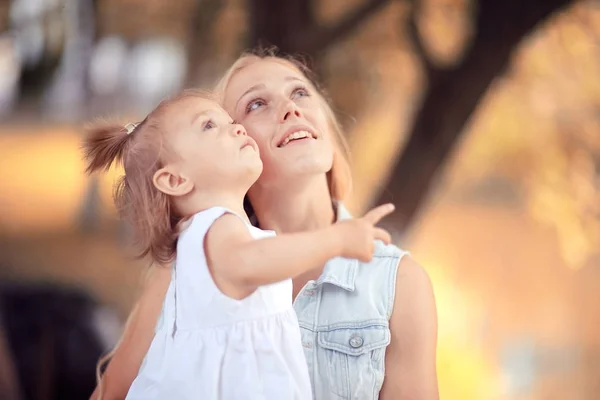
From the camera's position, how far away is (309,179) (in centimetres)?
Answer: 93

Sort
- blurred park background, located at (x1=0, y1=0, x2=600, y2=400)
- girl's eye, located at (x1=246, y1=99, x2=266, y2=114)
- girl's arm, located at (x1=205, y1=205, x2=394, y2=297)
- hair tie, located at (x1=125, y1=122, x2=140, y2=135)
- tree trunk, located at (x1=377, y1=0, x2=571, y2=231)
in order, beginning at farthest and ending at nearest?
blurred park background, located at (x1=0, y1=0, x2=600, y2=400)
tree trunk, located at (x1=377, y1=0, x2=571, y2=231)
girl's eye, located at (x1=246, y1=99, x2=266, y2=114)
hair tie, located at (x1=125, y1=122, x2=140, y2=135)
girl's arm, located at (x1=205, y1=205, x2=394, y2=297)

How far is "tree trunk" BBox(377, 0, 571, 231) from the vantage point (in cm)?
189

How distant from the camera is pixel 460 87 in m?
1.94

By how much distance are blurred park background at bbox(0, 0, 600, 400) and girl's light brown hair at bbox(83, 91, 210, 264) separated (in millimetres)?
1366

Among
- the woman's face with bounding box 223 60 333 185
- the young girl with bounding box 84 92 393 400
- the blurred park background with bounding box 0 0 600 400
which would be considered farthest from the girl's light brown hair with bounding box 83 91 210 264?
the blurred park background with bounding box 0 0 600 400

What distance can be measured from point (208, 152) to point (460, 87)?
1.31 m

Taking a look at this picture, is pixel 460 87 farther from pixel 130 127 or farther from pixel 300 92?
pixel 130 127

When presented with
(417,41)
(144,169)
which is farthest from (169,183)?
(417,41)

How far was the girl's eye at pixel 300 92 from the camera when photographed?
955mm

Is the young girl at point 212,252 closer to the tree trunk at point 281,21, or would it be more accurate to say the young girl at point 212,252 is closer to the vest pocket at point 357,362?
the vest pocket at point 357,362

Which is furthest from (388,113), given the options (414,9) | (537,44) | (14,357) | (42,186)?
(14,357)

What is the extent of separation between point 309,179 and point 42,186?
62.4 inches

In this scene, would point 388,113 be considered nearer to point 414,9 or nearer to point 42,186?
point 414,9

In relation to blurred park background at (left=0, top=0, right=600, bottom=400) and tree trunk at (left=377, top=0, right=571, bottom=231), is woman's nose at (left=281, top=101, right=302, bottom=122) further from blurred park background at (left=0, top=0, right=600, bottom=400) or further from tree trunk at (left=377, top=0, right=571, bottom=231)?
blurred park background at (left=0, top=0, right=600, bottom=400)
